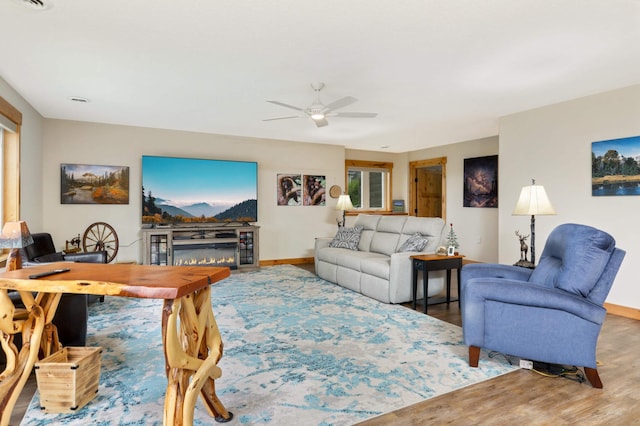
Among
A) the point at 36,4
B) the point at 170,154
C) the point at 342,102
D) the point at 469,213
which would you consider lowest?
the point at 469,213

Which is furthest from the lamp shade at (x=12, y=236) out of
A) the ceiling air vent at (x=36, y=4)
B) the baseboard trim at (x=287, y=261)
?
the baseboard trim at (x=287, y=261)

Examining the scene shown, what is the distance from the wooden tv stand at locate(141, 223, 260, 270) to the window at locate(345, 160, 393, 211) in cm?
306

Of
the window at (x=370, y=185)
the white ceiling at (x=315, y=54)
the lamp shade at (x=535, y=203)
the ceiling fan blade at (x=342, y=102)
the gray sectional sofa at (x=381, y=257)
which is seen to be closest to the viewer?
the white ceiling at (x=315, y=54)

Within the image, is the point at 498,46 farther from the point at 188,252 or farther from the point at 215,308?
the point at 188,252

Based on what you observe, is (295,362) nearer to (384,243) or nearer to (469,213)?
(384,243)

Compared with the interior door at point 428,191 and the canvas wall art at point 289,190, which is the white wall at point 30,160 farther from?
the interior door at point 428,191

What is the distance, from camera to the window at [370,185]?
8680 mm

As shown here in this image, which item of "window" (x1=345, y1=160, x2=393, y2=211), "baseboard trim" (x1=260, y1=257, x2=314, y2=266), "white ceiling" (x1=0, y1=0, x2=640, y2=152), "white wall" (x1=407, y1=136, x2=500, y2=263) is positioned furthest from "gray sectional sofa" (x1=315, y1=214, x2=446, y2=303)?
"window" (x1=345, y1=160, x2=393, y2=211)

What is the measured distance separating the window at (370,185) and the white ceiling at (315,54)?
3.61m

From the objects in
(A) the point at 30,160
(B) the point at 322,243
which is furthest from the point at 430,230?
(A) the point at 30,160

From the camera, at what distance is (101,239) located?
5.79m

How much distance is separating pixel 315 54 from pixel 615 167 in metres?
3.50

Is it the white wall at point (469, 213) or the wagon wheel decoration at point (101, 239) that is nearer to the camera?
the wagon wheel decoration at point (101, 239)

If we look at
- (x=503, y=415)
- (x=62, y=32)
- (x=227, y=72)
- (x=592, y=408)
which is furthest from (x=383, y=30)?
(x=592, y=408)
